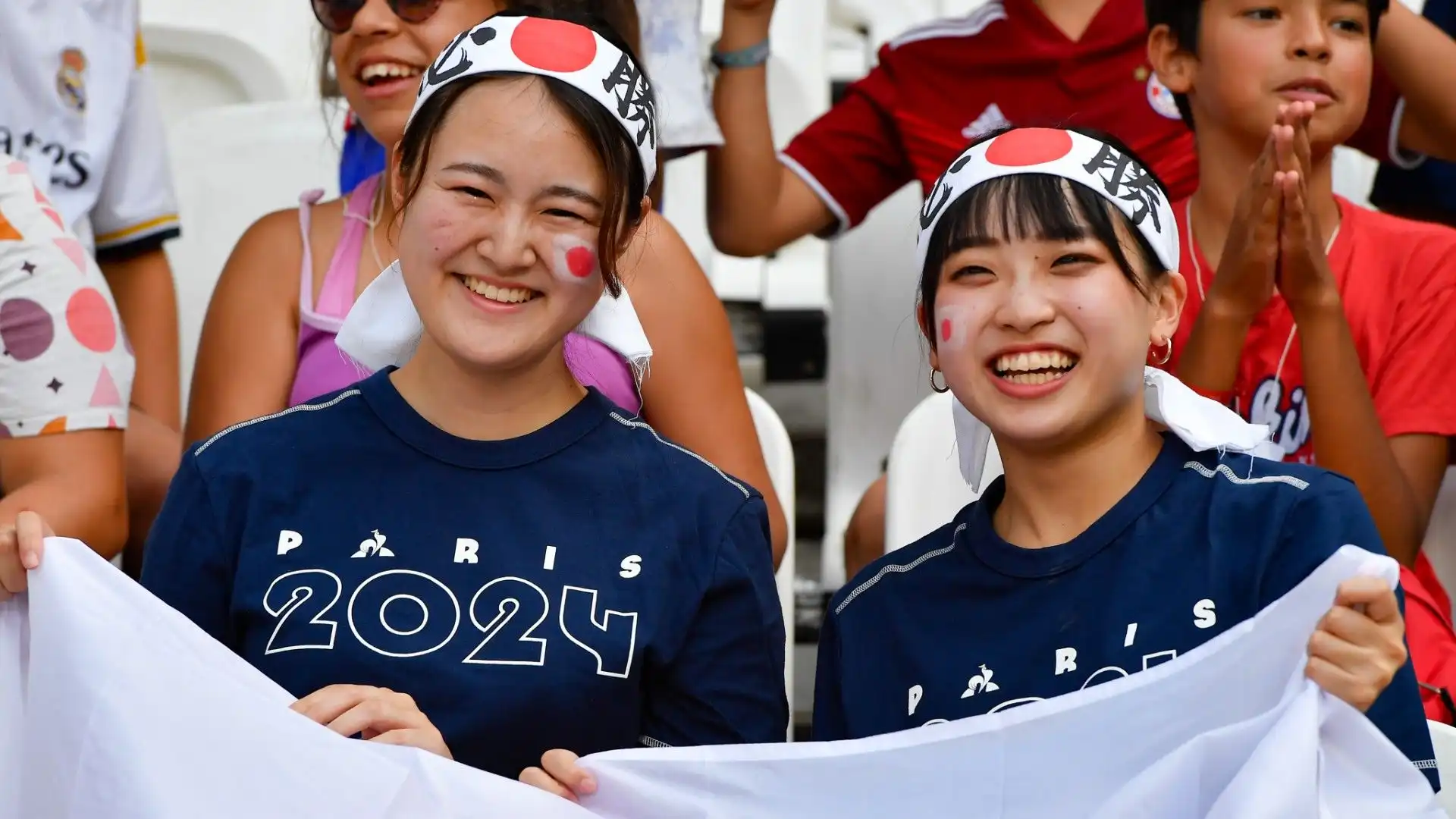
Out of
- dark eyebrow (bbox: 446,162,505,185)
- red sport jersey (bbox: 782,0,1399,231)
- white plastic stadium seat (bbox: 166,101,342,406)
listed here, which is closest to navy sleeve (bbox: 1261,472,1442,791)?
dark eyebrow (bbox: 446,162,505,185)

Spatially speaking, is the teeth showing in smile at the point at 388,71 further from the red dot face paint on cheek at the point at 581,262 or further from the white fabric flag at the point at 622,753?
the white fabric flag at the point at 622,753

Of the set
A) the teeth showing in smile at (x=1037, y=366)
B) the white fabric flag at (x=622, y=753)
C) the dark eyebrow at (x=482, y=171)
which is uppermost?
the dark eyebrow at (x=482, y=171)

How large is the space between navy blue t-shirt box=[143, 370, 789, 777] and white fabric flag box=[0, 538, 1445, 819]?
173 mm

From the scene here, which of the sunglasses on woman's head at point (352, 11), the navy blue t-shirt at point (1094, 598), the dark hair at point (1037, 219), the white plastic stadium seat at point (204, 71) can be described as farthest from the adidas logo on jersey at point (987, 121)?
the white plastic stadium seat at point (204, 71)

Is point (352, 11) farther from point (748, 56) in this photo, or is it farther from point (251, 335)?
point (748, 56)

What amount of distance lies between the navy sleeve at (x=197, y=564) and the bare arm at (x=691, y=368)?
660 millimetres

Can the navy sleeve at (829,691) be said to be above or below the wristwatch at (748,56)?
below

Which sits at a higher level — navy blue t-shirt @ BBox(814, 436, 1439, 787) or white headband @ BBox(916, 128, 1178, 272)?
white headband @ BBox(916, 128, 1178, 272)

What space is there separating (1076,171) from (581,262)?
536 mm

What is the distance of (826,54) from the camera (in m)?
4.34

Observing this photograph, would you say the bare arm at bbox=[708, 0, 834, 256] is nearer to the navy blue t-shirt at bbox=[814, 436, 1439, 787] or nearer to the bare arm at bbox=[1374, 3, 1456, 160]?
the bare arm at bbox=[1374, 3, 1456, 160]

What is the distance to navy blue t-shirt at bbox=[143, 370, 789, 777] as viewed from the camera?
73.9 inches

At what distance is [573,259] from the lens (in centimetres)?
198

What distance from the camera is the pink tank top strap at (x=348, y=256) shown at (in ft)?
8.32
